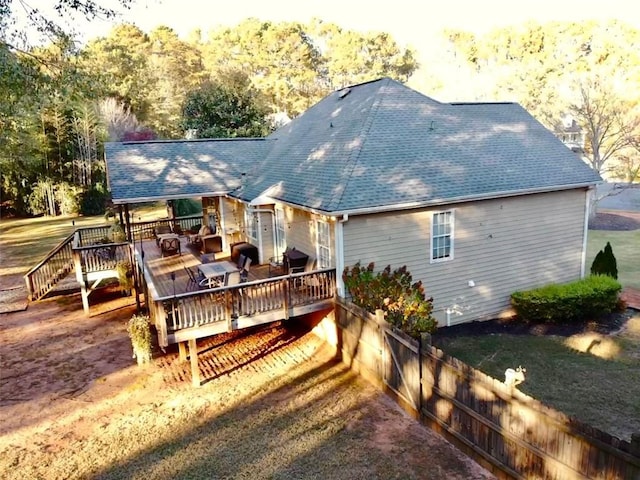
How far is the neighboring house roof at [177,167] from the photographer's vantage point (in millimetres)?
14859

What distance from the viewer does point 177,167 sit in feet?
53.5

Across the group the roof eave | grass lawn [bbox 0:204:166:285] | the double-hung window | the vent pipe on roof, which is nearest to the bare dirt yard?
the double-hung window

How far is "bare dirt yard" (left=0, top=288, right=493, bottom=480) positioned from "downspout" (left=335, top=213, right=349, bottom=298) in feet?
4.99

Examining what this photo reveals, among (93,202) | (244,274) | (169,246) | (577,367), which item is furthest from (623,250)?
(93,202)

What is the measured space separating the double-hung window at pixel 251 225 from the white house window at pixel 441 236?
539 centimetres

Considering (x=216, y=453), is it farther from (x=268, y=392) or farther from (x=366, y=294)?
(x=366, y=294)

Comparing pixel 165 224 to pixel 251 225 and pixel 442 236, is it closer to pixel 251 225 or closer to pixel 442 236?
pixel 251 225

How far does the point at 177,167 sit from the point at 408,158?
854 cm

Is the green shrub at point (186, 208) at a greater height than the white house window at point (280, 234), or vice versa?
the white house window at point (280, 234)

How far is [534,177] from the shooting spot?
493 inches

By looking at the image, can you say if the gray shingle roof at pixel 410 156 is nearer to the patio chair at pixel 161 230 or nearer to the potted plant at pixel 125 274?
the potted plant at pixel 125 274

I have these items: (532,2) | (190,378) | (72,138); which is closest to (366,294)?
(190,378)

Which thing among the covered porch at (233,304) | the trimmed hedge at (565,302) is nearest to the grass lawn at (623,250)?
the trimmed hedge at (565,302)

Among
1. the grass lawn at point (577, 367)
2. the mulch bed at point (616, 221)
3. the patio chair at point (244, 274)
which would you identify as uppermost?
the patio chair at point (244, 274)
